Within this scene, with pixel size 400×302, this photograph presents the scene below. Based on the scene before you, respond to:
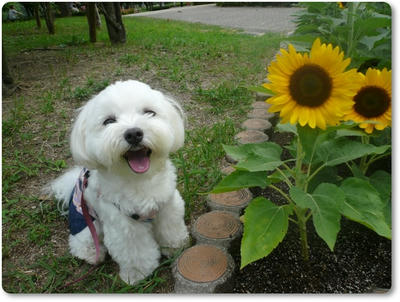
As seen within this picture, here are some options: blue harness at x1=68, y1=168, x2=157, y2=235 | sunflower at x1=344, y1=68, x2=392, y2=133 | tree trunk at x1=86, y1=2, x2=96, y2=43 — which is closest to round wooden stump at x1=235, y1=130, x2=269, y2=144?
sunflower at x1=344, y1=68, x2=392, y2=133

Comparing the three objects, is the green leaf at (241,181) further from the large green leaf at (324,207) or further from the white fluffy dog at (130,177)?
the white fluffy dog at (130,177)

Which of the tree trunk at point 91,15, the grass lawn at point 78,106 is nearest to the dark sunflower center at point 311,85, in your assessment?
the grass lawn at point 78,106

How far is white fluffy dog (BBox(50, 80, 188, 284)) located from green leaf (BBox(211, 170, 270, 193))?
35 centimetres

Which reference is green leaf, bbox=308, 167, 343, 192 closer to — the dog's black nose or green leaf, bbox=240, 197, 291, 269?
green leaf, bbox=240, 197, 291, 269

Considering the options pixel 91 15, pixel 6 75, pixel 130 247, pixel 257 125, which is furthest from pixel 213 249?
pixel 91 15

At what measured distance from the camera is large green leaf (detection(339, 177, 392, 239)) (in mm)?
1208

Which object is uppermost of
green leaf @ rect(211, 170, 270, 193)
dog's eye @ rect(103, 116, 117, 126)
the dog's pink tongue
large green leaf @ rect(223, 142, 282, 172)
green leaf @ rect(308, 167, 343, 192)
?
dog's eye @ rect(103, 116, 117, 126)

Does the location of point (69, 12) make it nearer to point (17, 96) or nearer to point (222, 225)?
point (17, 96)

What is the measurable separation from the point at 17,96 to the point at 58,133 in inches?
46.7

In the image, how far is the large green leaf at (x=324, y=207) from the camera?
1.15 metres

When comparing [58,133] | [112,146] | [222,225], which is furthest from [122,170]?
[58,133]

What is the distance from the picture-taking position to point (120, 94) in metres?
1.52

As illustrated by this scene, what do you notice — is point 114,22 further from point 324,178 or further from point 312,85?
point 312,85

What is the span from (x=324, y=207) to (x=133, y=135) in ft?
2.91
